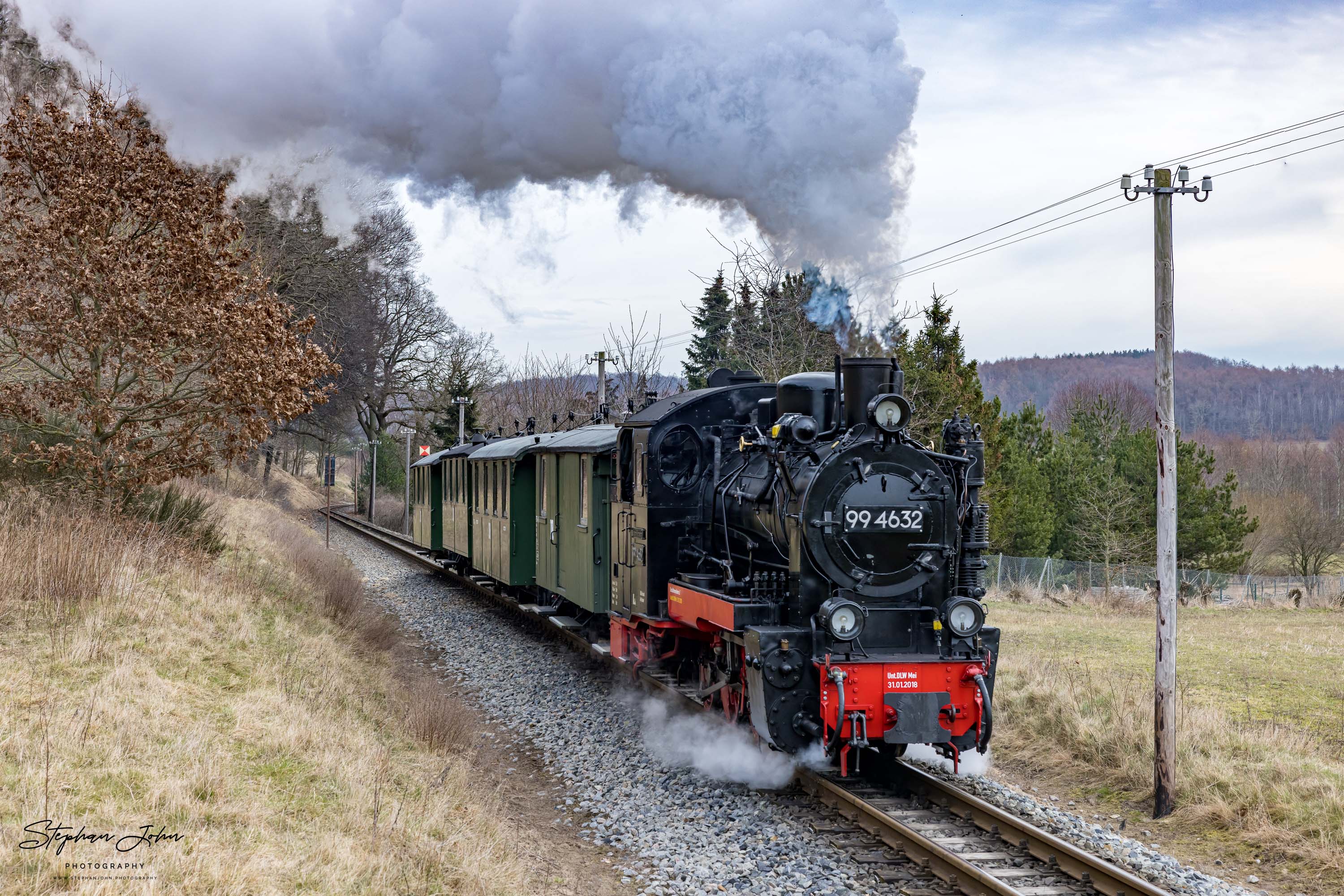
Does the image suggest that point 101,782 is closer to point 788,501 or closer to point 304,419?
point 788,501

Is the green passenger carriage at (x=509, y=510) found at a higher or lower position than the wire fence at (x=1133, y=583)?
higher

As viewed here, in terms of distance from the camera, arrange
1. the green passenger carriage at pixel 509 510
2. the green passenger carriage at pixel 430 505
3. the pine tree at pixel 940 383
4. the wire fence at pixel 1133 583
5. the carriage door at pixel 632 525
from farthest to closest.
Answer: the wire fence at pixel 1133 583
the green passenger carriage at pixel 430 505
the pine tree at pixel 940 383
the green passenger carriage at pixel 509 510
the carriage door at pixel 632 525

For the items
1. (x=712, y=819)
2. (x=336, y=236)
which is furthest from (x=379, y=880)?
(x=336, y=236)

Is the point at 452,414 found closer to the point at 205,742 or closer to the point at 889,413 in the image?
the point at 205,742

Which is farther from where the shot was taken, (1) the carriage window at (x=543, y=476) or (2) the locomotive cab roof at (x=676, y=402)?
(1) the carriage window at (x=543, y=476)

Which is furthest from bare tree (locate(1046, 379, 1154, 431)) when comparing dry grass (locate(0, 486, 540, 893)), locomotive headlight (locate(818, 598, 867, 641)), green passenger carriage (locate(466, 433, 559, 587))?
dry grass (locate(0, 486, 540, 893))

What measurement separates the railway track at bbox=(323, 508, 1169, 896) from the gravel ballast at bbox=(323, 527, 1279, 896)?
0.22 metres

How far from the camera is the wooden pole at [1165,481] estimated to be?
7.72 metres

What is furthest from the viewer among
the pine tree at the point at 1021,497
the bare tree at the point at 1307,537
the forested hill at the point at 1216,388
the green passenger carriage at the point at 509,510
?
the forested hill at the point at 1216,388

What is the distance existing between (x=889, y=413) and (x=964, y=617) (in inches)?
64.1

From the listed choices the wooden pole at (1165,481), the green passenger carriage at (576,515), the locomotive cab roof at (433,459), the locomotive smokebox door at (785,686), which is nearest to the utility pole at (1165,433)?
the wooden pole at (1165,481)

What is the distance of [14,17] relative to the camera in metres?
19.4

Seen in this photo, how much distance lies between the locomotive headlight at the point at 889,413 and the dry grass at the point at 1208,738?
11.1ft

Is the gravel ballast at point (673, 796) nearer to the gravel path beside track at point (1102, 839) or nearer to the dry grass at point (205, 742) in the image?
the gravel path beside track at point (1102, 839)
